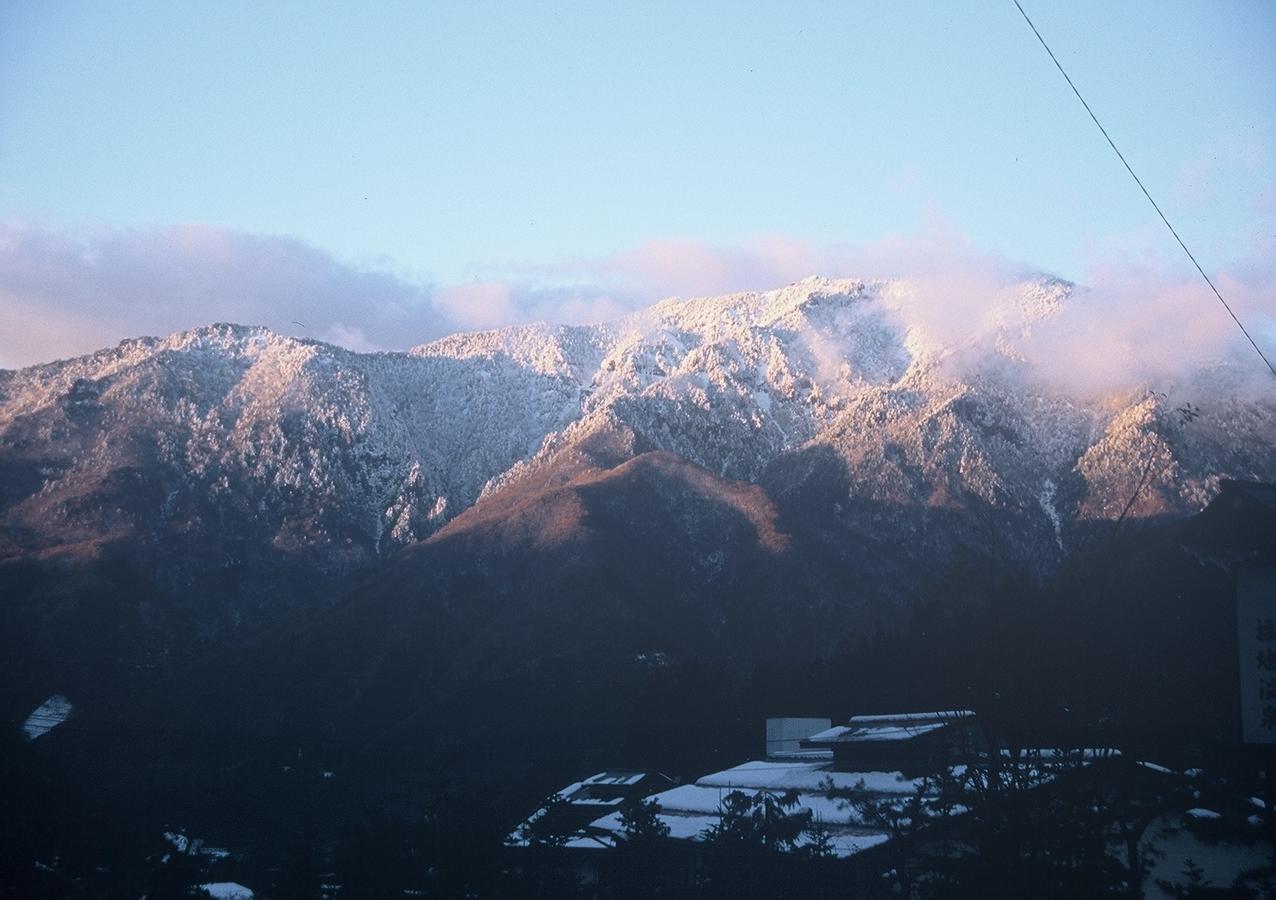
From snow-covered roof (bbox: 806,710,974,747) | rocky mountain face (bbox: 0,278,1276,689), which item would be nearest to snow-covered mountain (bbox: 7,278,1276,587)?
rocky mountain face (bbox: 0,278,1276,689)

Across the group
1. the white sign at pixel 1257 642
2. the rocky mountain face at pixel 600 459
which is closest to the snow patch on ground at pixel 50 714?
the rocky mountain face at pixel 600 459

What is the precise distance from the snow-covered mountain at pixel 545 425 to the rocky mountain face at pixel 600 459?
0.29 metres

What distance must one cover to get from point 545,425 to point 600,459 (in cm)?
1885

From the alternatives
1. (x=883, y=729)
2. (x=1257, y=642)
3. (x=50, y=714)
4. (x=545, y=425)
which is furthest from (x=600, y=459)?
(x=1257, y=642)

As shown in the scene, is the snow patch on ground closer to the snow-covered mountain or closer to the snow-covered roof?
the snow-covered roof

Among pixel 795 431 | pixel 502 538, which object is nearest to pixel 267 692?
pixel 502 538

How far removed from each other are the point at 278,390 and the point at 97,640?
50.1 metres

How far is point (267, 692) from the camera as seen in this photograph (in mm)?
79938

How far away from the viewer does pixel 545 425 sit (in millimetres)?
143125

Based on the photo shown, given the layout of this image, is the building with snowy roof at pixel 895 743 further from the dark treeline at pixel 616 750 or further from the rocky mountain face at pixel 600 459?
the rocky mountain face at pixel 600 459

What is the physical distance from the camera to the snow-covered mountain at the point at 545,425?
113m

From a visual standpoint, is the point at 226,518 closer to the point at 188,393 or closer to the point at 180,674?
the point at 188,393

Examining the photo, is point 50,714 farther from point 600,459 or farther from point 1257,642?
point 600,459

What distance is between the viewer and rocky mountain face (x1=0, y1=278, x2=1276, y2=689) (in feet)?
346
